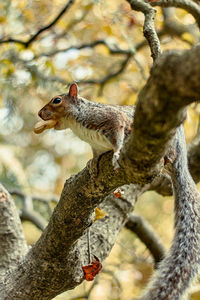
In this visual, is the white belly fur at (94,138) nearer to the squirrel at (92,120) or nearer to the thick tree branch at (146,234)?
the squirrel at (92,120)

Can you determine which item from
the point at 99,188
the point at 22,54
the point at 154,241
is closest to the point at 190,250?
the point at 99,188

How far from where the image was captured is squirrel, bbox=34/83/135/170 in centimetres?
176

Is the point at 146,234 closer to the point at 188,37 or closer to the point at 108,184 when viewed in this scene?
the point at 108,184

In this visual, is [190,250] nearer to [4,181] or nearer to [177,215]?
[177,215]

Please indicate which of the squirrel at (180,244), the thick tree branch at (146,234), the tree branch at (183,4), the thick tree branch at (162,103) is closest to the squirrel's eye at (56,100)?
the squirrel at (180,244)

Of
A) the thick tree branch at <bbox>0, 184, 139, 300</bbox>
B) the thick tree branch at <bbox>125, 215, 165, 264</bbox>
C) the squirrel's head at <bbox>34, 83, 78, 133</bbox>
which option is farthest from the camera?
the thick tree branch at <bbox>125, 215, 165, 264</bbox>

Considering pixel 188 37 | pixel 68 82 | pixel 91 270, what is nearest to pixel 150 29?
pixel 91 270

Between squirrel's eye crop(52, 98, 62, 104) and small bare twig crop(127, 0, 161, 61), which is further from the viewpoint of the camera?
squirrel's eye crop(52, 98, 62, 104)

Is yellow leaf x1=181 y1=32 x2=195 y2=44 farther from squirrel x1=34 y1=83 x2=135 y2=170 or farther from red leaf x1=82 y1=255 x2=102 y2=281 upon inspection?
red leaf x1=82 y1=255 x2=102 y2=281

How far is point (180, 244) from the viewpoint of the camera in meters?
1.65

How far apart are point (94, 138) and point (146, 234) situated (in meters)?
1.31

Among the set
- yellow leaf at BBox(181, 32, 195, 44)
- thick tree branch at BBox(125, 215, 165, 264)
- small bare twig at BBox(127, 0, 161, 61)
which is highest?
A: small bare twig at BBox(127, 0, 161, 61)

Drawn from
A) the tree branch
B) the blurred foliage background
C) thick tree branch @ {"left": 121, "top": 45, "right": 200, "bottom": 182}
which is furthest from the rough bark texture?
the tree branch

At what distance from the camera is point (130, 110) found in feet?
6.54
